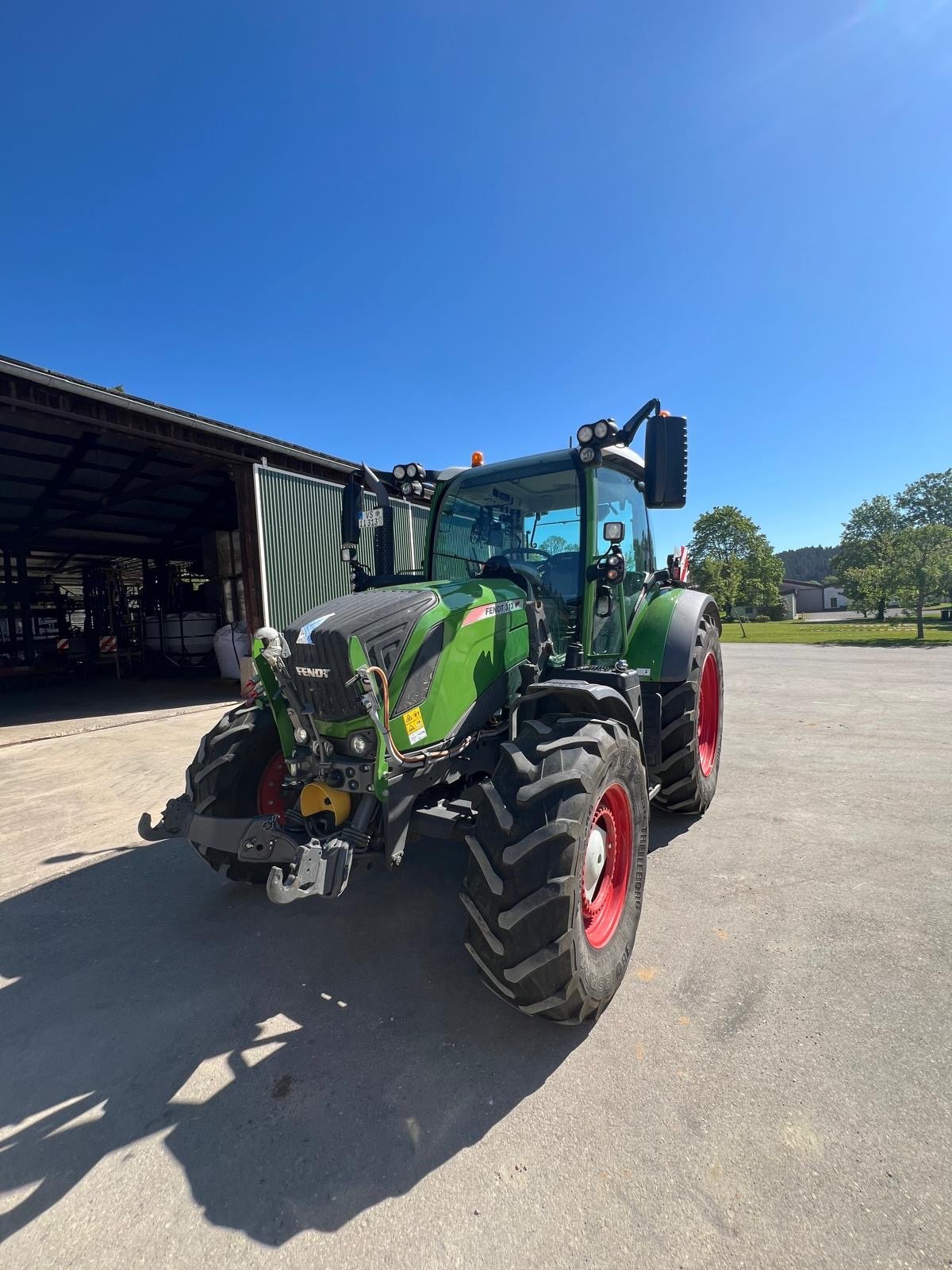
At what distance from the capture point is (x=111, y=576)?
67.8ft

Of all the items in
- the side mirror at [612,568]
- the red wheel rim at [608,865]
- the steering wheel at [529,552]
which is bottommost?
the red wheel rim at [608,865]

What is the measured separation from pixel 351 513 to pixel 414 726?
1.91 metres

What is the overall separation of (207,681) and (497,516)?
12727 millimetres

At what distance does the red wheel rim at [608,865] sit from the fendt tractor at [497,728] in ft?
0.03

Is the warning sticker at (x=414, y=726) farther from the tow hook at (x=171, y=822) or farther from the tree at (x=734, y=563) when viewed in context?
the tree at (x=734, y=563)

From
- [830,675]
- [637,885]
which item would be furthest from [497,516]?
[830,675]

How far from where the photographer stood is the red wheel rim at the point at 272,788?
323 centimetres

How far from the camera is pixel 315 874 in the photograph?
6.69 feet

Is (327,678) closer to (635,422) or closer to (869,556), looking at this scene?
(635,422)

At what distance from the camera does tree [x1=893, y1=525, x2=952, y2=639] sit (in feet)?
70.0

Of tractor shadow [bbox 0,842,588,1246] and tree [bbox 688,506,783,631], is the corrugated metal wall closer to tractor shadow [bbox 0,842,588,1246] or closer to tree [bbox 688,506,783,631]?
tractor shadow [bbox 0,842,588,1246]

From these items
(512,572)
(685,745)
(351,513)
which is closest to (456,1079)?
(512,572)

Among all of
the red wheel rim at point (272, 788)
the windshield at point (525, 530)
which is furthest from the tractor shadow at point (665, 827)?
the red wheel rim at point (272, 788)

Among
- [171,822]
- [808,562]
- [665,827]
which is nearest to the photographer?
[171,822]
